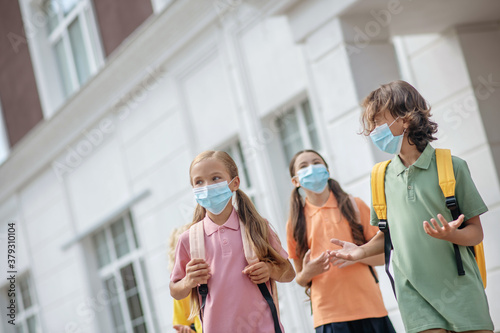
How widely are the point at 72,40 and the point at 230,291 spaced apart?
11.1 m

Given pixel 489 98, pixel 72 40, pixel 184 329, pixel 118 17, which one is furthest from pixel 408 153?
pixel 72 40

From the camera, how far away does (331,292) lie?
4.44 meters

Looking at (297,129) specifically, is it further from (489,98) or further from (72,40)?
(72,40)

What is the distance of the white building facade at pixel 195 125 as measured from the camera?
6723 millimetres

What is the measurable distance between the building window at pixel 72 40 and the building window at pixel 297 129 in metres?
5.01

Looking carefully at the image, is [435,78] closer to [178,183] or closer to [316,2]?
[316,2]

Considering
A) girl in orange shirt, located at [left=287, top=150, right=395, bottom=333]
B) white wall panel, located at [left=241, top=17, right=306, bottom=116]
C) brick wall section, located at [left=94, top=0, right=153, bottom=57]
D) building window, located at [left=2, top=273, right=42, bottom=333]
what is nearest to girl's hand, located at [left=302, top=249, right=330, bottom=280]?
girl in orange shirt, located at [left=287, top=150, right=395, bottom=333]

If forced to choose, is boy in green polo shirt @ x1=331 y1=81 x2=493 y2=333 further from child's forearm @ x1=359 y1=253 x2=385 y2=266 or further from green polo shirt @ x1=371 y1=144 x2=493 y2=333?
child's forearm @ x1=359 y1=253 x2=385 y2=266

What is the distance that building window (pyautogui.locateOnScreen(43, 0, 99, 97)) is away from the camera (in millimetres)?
13039

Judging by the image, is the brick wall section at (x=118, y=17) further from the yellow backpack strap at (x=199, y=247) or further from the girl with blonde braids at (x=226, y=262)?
the yellow backpack strap at (x=199, y=247)

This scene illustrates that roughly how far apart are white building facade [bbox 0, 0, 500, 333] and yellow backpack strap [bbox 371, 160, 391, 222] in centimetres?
285

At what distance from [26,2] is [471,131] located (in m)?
10.2

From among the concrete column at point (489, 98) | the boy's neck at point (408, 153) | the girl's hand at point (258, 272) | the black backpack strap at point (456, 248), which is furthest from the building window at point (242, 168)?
the black backpack strap at point (456, 248)

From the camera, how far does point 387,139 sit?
345 centimetres
